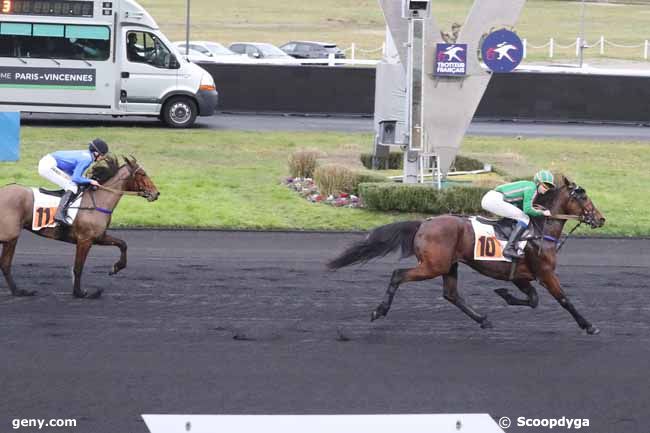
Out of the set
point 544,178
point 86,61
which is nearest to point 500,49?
point 544,178

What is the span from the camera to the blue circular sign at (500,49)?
661 inches

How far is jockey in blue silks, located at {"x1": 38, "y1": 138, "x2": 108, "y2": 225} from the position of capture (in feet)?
36.9

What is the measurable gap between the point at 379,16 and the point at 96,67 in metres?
38.5

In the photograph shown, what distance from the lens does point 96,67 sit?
83.6ft

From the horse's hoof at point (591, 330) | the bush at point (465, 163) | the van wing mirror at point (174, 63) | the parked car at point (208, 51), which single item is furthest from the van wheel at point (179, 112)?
the horse's hoof at point (591, 330)

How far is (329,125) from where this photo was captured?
2762 cm

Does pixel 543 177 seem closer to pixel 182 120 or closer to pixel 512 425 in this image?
pixel 512 425

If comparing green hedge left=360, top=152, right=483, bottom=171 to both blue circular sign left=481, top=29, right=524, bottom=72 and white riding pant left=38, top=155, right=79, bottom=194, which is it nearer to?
blue circular sign left=481, top=29, right=524, bottom=72

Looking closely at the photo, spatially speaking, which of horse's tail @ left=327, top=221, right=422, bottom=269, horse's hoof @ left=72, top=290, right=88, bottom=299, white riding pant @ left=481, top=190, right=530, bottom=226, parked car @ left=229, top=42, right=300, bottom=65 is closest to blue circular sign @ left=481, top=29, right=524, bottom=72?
white riding pant @ left=481, top=190, right=530, bottom=226

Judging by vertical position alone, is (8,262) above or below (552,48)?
below

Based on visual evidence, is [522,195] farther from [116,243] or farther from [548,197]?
[116,243]

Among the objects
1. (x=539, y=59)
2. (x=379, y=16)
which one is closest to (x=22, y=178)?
(x=539, y=59)

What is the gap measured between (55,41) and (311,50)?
19.8 meters

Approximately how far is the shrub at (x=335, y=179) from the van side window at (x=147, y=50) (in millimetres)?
9499
